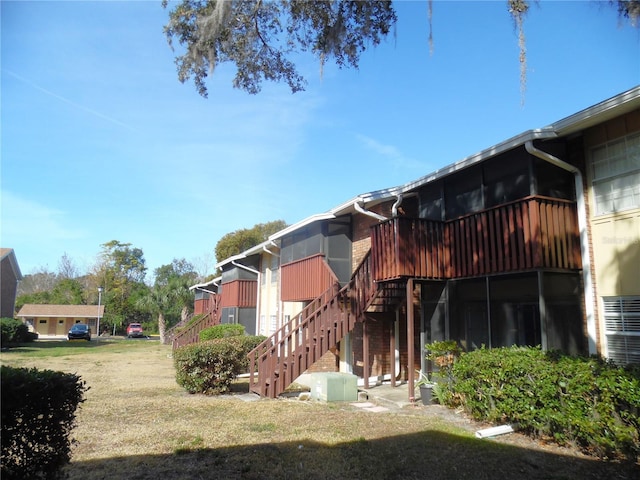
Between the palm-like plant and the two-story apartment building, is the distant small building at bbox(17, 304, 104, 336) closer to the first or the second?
the palm-like plant

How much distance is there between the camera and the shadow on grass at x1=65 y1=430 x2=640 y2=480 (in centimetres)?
534

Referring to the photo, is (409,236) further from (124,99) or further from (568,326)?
(124,99)

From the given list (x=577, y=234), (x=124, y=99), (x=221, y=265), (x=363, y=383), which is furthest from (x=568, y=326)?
(x=221, y=265)

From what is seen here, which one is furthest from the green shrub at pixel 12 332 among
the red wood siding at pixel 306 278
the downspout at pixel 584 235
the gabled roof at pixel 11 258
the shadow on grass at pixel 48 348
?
the downspout at pixel 584 235

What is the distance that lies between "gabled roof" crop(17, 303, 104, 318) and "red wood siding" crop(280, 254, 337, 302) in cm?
4418

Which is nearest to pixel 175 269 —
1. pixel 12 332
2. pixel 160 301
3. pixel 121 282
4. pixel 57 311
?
pixel 121 282

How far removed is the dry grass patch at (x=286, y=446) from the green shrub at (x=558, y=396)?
0.39 meters

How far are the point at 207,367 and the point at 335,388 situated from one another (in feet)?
10.7

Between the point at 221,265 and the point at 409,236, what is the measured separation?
702 inches

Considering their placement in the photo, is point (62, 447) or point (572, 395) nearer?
point (62, 447)

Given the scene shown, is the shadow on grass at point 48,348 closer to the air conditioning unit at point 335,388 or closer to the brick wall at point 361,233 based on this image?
the brick wall at point 361,233

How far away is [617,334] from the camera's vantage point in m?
7.57

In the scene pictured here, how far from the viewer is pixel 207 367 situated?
36.7 feet

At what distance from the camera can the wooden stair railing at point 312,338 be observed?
434 inches
